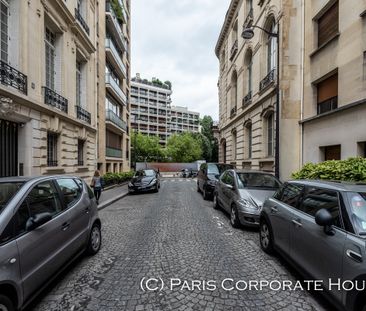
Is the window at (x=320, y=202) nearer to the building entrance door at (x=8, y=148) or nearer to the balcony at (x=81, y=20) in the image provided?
the building entrance door at (x=8, y=148)

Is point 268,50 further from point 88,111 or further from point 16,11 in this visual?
point 16,11

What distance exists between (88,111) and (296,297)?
50.0 feet

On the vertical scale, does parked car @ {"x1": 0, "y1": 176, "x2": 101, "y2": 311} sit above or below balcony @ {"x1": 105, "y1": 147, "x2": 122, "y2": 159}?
below

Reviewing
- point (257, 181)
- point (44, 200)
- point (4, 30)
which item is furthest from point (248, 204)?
point (4, 30)

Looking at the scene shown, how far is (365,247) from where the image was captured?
7.48 feet

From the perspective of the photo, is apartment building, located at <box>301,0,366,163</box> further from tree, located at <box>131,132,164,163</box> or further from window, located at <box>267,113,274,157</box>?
tree, located at <box>131,132,164,163</box>

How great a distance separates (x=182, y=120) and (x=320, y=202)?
96840 millimetres

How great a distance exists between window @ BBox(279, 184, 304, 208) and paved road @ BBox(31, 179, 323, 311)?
1098 mm

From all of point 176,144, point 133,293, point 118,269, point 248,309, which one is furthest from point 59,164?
point 176,144

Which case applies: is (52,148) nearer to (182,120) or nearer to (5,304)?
(5,304)

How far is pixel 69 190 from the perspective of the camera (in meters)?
4.13

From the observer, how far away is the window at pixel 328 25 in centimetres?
952

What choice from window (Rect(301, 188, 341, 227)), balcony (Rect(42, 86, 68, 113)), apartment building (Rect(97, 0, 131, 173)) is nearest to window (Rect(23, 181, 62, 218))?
window (Rect(301, 188, 341, 227))

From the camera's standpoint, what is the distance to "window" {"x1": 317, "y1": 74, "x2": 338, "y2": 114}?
9586 mm
